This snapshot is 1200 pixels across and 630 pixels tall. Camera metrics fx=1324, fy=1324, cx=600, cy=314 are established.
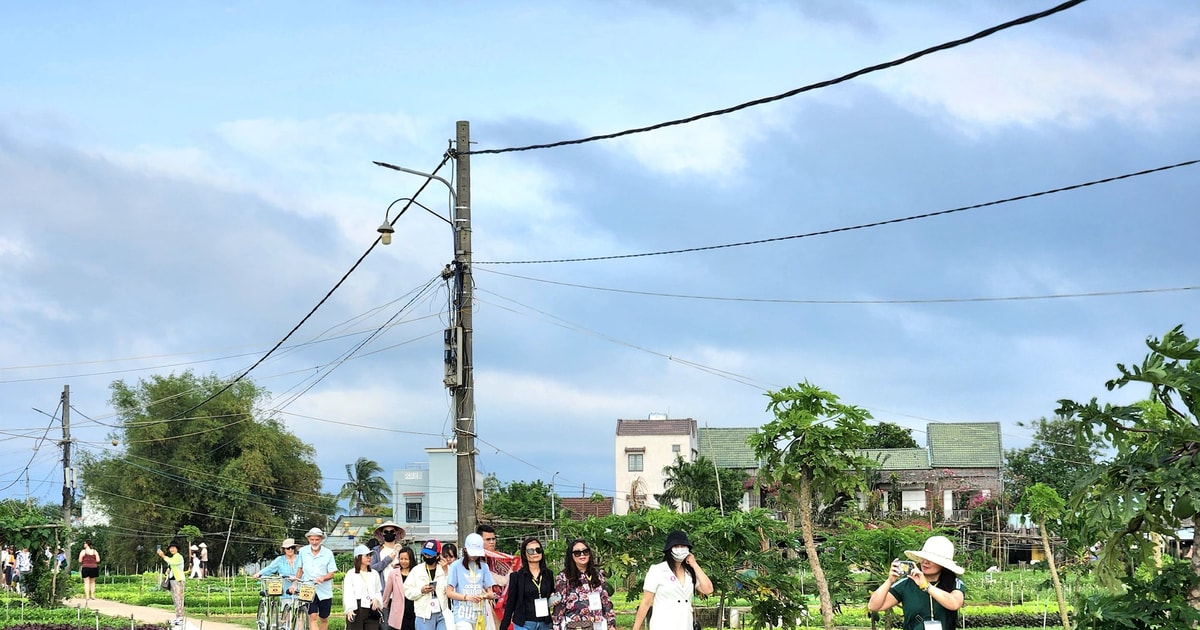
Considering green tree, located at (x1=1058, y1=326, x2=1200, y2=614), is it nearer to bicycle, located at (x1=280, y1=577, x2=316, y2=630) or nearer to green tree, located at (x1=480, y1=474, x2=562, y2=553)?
bicycle, located at (x1=280, y1=577, x2=316, y2=630)

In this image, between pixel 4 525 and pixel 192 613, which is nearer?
pixel 4 525

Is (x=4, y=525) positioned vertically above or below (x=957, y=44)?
below

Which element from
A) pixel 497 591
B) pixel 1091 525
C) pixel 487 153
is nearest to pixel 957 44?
pixel 1091 525

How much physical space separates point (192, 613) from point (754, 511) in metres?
19.4

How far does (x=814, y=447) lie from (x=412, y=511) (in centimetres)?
6268

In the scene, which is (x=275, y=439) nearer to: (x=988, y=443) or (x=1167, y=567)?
(x=988, y=443)

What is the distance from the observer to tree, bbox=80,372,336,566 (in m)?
69.8

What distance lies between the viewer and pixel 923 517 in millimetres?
67750

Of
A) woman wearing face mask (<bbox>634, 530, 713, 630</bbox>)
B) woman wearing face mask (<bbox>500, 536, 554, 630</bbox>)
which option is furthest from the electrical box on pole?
woman wearing face mask (<bbox>634, 530, 713, 630</bbox>)

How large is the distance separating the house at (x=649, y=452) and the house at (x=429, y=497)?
13.2 meters

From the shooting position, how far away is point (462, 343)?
59.4ft

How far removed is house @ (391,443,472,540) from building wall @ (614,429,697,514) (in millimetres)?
13363

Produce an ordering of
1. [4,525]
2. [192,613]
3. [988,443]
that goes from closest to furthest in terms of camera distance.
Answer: [4,525], [192,613], [988,443]

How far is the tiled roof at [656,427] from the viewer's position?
83.8 meters
